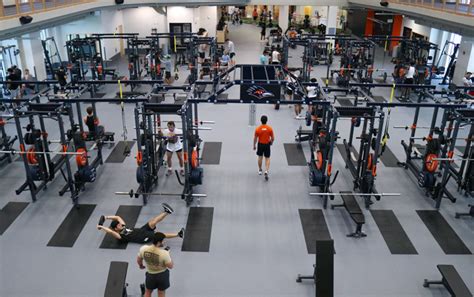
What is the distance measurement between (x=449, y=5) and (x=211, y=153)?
388 inches

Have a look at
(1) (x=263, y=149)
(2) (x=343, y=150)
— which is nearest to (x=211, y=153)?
(1) (x=263, y=149)

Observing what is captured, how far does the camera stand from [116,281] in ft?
17.5

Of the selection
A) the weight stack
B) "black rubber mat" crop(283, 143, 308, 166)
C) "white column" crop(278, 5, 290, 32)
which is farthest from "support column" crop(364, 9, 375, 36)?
the weight stack

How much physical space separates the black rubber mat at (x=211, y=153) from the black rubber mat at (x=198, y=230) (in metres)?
2.01

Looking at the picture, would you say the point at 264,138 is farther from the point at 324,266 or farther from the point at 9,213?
the point at 9,213

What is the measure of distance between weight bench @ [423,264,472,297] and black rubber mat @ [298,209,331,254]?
174cm

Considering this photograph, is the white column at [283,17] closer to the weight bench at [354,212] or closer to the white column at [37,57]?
the white column at [37,57]

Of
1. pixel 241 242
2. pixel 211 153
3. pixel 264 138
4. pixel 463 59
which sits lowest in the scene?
pixel 241 242

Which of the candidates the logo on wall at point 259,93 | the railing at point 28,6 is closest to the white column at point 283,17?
the railing at point 28,6

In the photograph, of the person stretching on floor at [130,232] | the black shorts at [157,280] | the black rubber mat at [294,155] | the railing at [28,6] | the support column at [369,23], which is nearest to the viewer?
the black shorts at [157,280]

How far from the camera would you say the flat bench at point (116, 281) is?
5.20m

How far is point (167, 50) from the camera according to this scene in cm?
2105

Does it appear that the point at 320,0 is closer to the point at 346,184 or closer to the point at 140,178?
the point at 346,184

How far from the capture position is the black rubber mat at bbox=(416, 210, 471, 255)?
6.66 metres
